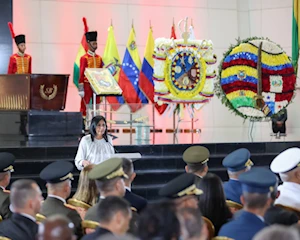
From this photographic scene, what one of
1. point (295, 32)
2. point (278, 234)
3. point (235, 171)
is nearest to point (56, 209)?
point (235, 171)

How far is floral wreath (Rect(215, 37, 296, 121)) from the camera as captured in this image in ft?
31.9

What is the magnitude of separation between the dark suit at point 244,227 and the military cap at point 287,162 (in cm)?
126

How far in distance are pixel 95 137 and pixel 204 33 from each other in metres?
8.70

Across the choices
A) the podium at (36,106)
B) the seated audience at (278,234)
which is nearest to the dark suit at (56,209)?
the seated audience at (278,234)

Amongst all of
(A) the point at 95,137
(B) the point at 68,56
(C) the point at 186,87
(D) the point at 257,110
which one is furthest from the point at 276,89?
(B) the point at 68,56

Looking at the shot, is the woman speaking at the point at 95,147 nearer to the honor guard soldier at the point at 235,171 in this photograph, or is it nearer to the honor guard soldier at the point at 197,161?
the honor guard soldier at the point at 197,161

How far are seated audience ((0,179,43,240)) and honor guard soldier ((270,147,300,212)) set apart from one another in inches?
63.7

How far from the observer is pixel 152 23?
14.3 metres

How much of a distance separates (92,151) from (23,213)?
3101 mm

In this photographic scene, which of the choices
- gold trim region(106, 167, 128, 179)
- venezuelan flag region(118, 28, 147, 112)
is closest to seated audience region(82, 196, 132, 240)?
gold trim region(106, 167, 128, 179)

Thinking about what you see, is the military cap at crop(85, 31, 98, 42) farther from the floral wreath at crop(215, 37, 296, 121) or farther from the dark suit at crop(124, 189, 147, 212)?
the dark suit at crop(124, 189, 147, 212)

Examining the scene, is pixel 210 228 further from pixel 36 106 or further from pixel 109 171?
pixel 36 106

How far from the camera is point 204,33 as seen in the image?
14.7m

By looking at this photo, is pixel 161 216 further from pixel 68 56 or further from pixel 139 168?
pixel 68 56
